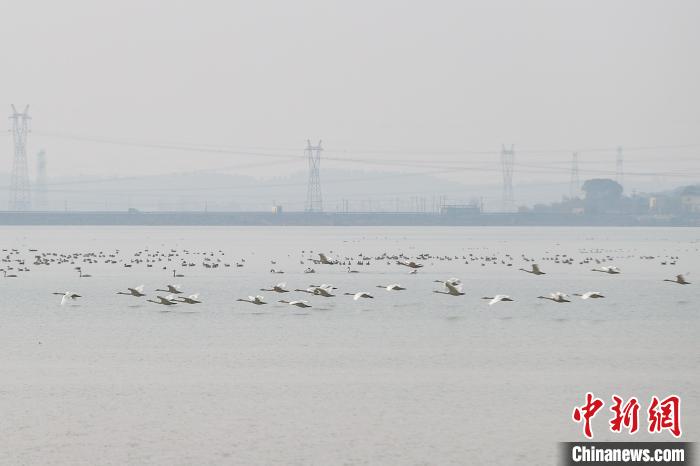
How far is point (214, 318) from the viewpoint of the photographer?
1964 inches

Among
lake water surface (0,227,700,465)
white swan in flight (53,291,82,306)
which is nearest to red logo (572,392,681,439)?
lake water surface (0,227,700,465)

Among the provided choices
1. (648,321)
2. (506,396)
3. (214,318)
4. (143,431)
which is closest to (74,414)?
(143,431)

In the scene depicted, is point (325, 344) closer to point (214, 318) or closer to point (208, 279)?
point (214, 318)

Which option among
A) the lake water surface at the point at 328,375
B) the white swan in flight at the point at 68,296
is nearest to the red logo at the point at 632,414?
the lake water surface at the point at 328,375

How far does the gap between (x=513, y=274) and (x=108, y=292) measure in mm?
34131

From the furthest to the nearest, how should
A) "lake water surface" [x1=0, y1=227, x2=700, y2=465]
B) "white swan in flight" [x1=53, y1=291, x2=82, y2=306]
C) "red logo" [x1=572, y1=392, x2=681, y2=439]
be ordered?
"white swan in flight" [x1=53, y1=291, x2=82, y2=306] < "red logo" [x1=572, y1=392, x2=681, y2=439] < "lake water surface" [x1=0, y1=227, x2=700, y2=465]

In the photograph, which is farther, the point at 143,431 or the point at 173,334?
the point at 173,334

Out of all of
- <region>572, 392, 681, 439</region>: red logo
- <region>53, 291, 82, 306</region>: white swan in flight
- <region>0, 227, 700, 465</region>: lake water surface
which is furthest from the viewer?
<region>53, 291, 82, 306</region>: white swan in flight

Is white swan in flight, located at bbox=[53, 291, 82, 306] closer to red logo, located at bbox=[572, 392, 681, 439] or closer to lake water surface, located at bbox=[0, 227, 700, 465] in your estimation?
lake water surface, located at bbox=[0, 227, 700, 465]

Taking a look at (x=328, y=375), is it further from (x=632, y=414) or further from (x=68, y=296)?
(x=68, y=296)

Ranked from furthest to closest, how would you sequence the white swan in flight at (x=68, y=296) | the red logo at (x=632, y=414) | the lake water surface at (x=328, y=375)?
1. the white swan in flight at (x=68, y=296)
2. the red logo at (x=632, y=414)
3. the lake water surface at (x=328, y=375)

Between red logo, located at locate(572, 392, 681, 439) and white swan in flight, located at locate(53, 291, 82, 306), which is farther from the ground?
white swan in flight, located at locate(53, 291, 82, 306)

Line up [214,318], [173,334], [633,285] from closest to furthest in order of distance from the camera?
[173,334] < [214,318] < [633,285]

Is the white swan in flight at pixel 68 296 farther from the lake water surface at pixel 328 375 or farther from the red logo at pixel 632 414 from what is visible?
the red logo at pixel 632 414
